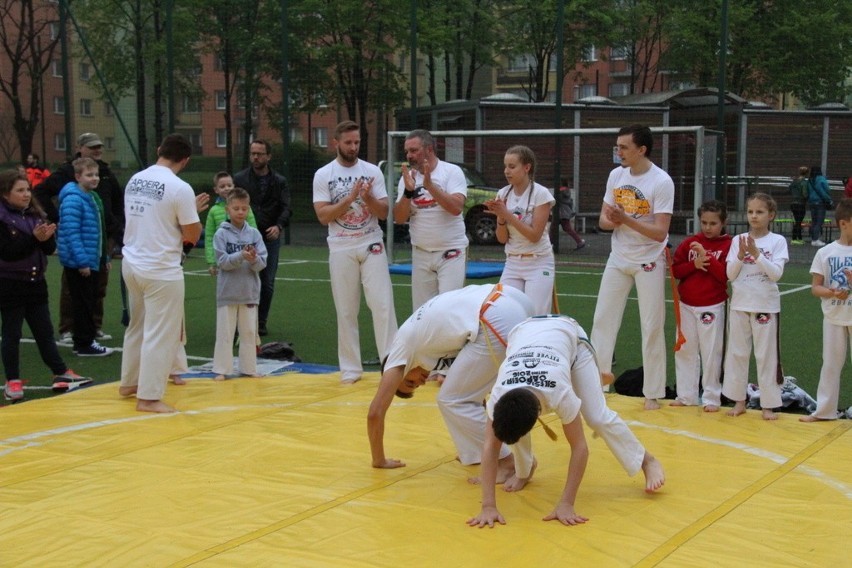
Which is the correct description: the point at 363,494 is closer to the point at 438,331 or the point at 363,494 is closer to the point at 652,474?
the point at 438,331

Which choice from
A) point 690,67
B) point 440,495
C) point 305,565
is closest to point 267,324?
point 440,495

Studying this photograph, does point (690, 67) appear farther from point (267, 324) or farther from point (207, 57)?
point (267, 324)

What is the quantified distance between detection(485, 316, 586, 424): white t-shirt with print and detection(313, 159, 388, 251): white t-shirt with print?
3.32m

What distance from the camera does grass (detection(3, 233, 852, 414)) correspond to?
29.4 feet

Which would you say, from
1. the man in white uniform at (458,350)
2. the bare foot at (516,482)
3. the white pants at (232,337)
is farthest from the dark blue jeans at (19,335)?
the bare foot at (516,482)

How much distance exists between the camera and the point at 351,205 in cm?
801

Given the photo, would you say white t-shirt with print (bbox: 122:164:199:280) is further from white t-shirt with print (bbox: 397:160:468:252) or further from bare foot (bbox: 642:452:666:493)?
bare foot (bbox: 642:452:666:493)

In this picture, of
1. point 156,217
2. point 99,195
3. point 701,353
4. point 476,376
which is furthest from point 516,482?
point 99,195

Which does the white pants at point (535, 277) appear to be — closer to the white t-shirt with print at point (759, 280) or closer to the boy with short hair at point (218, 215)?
the white t-shirt with print at point (759, 280)

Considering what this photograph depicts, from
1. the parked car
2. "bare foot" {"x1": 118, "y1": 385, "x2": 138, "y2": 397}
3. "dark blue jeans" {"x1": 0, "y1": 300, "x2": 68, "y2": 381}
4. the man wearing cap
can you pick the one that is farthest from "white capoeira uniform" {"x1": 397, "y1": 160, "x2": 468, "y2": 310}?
the parked car

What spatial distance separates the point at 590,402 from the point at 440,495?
945 millimetres

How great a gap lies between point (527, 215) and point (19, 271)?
388 cm

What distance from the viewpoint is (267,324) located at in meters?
11.2

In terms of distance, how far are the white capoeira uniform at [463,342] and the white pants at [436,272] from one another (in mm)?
2625
